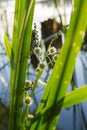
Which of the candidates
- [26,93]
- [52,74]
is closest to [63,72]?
[52,74]

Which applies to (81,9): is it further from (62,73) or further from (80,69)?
(80,69)

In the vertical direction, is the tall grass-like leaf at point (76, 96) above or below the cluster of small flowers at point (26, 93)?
above

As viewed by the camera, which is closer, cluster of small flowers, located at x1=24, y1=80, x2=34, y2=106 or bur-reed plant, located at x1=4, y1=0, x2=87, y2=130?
bur-reed plant, located at x1=4, y1=0, x2=87, y2=130

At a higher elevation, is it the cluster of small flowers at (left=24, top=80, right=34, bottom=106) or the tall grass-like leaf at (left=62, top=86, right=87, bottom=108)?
the tall grass-like leaf at (left=62, top=86, right=87, bottom=108)

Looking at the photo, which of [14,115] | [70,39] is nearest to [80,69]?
[14,115]

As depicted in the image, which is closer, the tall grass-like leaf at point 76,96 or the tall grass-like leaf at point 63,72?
the tall grass-like leaf at point 63,72
